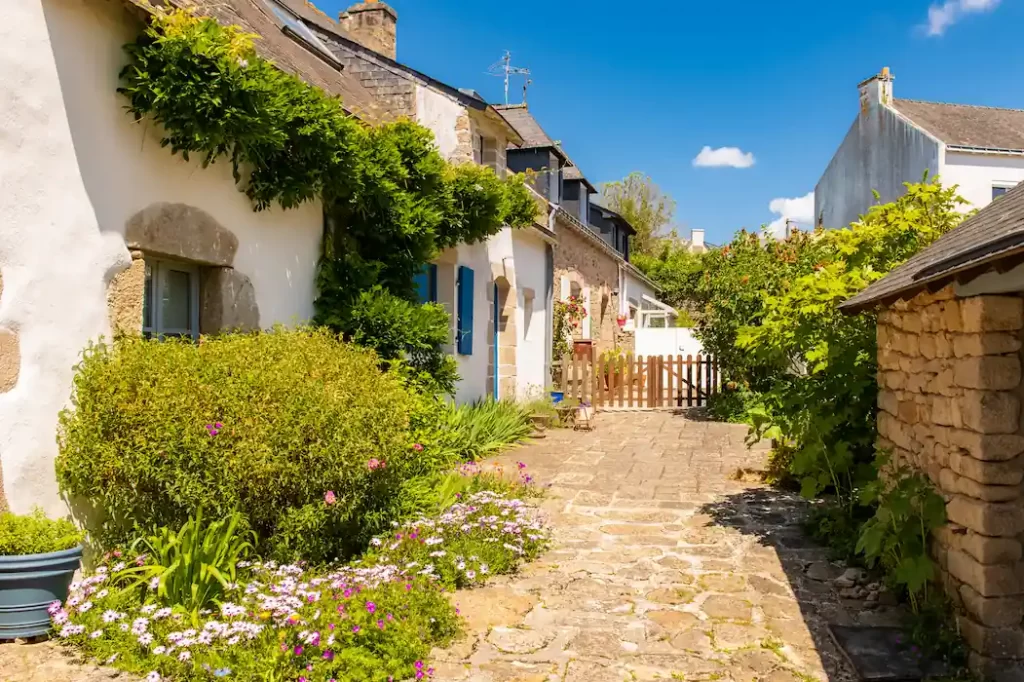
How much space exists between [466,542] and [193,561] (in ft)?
5.60

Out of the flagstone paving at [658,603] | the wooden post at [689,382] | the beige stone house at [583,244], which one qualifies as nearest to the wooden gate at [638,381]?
the wooden post at [689,382]

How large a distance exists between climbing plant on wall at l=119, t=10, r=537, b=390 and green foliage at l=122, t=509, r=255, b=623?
230 cm

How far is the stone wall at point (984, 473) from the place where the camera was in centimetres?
343

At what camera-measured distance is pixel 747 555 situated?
5391 mm

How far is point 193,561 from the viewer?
402 cm

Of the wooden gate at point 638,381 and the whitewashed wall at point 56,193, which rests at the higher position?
the whitewashed wall at point 56,193

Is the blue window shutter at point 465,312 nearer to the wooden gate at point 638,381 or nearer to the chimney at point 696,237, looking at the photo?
the wooden gate at point 638,381

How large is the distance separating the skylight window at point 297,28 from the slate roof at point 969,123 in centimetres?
1442

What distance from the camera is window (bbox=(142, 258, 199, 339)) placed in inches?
205

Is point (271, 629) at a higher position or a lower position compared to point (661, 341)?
lower

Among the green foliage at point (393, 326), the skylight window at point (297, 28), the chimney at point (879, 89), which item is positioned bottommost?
the green foliage at point (393, 326)

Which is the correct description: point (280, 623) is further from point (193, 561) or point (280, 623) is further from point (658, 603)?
point (658, 603)

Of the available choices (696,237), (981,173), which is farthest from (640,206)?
(981,173)

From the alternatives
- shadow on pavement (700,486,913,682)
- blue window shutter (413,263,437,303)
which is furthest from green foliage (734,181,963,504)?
blue window shutter (413,263,437,303)
